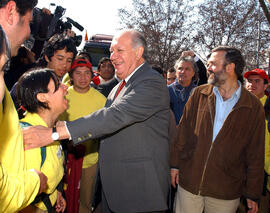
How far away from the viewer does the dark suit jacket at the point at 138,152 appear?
7.36 ft

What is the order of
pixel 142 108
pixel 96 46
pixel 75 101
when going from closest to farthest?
1. pixel 142 108
2. pixel 75 101
3. pixel 96 46

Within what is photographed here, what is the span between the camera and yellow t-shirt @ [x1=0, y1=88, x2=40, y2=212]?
3.75 feet

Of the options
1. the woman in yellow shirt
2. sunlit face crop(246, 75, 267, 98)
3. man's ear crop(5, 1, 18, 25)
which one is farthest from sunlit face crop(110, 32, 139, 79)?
sunlit face crop(246, 75, 267, 98)

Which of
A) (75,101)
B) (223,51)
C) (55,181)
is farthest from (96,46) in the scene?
(55,181)

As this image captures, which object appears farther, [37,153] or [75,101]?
[75,101]

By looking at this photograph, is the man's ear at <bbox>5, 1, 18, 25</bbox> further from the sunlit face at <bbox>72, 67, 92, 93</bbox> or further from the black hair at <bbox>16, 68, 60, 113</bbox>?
the sunlit face at <bbox>72, 67, 92, 93</bbox>

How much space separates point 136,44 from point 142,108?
2.36 ft

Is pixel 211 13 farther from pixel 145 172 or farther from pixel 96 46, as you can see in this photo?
pixel 145 172

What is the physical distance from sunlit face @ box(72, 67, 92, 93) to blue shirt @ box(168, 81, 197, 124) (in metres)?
1.42

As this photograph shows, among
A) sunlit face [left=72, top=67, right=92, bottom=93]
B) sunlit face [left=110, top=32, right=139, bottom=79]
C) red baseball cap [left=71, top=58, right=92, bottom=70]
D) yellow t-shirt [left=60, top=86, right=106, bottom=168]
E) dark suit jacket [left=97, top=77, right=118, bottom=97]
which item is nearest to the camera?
sunlit face [left=110, top=32, right=139, bottom=79]

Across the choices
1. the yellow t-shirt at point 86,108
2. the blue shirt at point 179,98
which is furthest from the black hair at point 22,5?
the blue shirt at point 179,98

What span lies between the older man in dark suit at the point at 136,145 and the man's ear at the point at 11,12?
85 centimetres

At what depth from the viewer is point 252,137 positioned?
2.63m

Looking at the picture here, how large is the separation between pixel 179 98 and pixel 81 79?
1.61 metres
